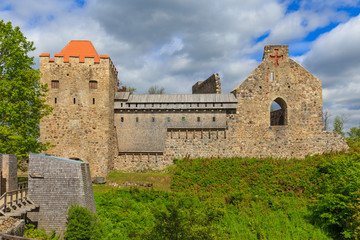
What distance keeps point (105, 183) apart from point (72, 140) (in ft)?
15.2

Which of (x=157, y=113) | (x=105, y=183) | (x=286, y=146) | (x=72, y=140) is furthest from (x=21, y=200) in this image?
(x=286, y=146)

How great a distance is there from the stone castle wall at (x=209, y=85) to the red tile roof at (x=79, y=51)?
11514mm

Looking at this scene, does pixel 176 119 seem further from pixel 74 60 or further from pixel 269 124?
pixel 74 60

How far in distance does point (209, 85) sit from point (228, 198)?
47.8 ft

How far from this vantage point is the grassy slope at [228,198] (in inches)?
645

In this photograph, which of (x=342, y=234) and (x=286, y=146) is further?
(x=286, y=146)

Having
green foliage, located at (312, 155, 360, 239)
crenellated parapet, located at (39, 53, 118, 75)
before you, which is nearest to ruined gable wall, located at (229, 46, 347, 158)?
green foliage, located at (312, 155, 360, 239)

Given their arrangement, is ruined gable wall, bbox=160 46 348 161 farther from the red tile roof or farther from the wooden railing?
the wooden railing

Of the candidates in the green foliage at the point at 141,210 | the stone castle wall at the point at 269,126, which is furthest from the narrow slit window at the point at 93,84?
the green foliage at the point at 141,210

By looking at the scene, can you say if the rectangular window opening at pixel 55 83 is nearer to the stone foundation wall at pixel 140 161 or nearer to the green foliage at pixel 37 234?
the stone foundation wall at pixel 140 161

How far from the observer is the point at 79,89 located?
77.9 ft

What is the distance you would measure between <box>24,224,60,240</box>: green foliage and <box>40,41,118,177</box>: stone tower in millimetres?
10281

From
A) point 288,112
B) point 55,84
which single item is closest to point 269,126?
point 288,112

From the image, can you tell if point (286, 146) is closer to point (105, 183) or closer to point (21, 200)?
point (105, 183)
